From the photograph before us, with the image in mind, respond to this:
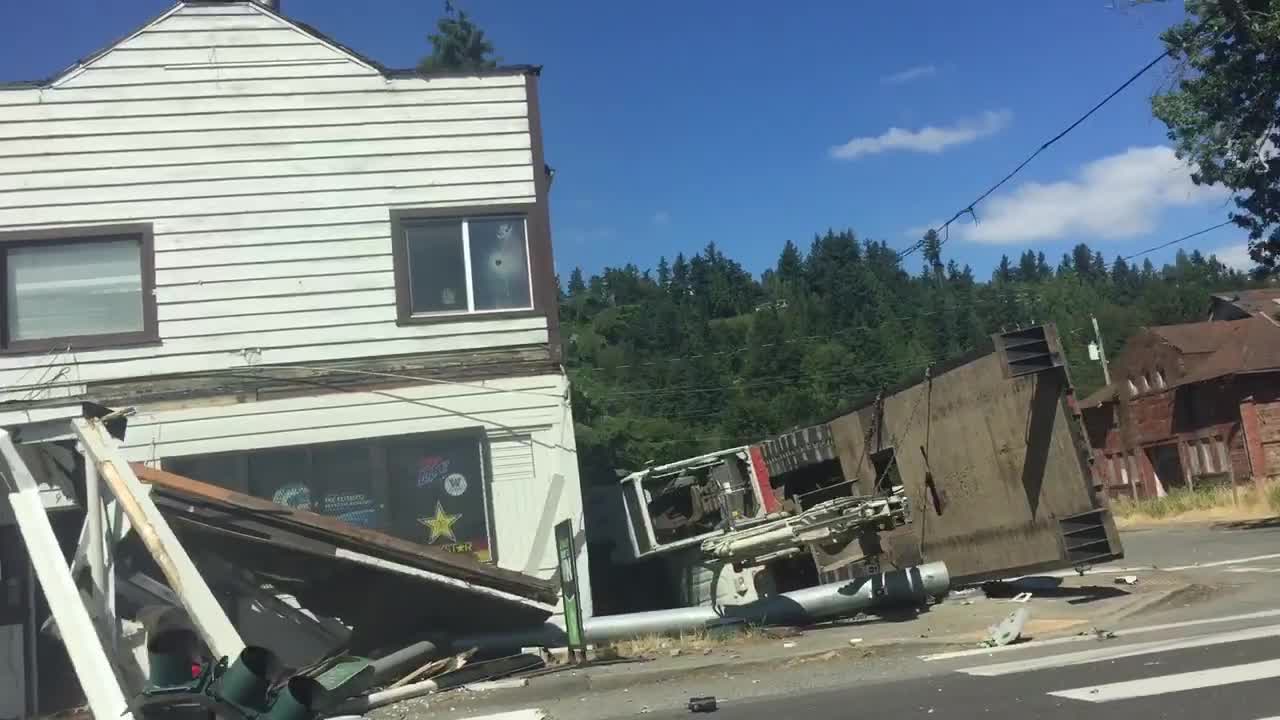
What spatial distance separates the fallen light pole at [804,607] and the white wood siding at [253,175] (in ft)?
9.99

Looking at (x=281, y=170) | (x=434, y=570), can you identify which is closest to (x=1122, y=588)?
(x=434, y=570)

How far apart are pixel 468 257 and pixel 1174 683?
752 cm

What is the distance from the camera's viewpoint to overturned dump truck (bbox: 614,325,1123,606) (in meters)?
9.35

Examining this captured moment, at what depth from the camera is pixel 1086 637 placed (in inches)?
328

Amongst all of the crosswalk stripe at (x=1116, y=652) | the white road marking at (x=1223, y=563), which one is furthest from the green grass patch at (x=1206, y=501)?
the crosswalk stripe at (x=1116, y=652)

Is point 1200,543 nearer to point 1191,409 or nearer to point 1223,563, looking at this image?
point 1223,563

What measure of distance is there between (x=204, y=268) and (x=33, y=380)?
6.40ft

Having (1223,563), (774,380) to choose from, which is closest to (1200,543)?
(1223,563)

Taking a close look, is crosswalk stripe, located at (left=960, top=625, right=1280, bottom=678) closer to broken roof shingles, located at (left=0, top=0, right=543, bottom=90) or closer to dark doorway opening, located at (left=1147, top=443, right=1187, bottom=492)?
broken roof shingles, located at (left=0, top=0, right=543, bottom=90)

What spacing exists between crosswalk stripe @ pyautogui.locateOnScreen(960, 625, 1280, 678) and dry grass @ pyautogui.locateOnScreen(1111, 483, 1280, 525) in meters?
19.9

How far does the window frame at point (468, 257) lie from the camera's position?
34.8ft

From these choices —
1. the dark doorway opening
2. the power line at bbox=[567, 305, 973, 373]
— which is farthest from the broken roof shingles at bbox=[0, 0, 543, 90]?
the power line at bbox=[567, 305, 973, 373]

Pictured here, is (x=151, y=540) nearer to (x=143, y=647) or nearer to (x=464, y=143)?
(x=143, y=647)

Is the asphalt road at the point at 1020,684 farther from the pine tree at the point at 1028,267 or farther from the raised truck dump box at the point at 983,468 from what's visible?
the pine tree at the point at 1028,267
